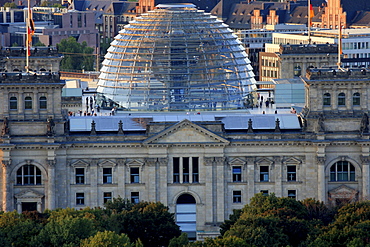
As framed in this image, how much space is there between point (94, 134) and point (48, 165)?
6067 millimetres

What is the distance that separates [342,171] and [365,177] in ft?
9.19

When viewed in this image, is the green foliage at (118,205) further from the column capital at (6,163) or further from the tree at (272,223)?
the column capital at (6,163)

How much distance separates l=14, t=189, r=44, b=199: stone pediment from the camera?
192625mm

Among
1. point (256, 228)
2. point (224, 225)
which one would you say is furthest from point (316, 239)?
point (224, 225)

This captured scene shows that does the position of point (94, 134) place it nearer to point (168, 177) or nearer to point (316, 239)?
point (168, 177)

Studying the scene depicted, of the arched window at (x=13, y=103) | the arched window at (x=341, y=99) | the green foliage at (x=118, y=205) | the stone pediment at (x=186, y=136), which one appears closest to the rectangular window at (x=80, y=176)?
the stone pediment at (x=186, y=136)

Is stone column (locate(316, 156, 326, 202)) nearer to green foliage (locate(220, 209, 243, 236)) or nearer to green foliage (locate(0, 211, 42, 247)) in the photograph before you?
green foliage (locate(220, 209, 243, 236))

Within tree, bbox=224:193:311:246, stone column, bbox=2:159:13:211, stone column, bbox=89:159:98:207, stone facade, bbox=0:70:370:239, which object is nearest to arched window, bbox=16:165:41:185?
stone facade, bbox=0:70:370:239

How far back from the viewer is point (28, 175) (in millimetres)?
193375

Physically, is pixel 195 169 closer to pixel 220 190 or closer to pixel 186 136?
pixel 220 190

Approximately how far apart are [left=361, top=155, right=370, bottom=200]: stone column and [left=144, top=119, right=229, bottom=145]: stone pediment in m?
15.3

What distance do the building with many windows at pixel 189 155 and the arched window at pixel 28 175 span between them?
11cm

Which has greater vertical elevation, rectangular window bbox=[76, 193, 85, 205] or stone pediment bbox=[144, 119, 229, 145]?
stone pediment bbox=[144, 119, 229, 145]

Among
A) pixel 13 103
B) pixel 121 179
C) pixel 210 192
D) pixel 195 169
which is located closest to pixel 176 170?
pixel 195 169
